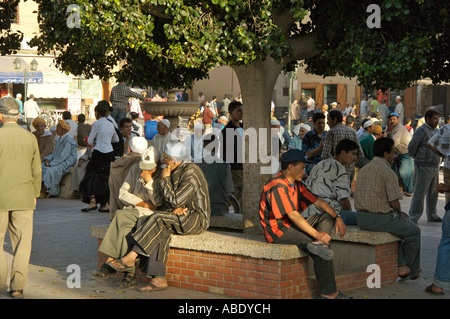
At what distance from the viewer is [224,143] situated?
11.2 m

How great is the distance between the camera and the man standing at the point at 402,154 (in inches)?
634

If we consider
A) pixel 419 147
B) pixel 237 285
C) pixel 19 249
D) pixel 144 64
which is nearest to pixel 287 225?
pixel 237 285

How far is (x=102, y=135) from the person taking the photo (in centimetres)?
1368

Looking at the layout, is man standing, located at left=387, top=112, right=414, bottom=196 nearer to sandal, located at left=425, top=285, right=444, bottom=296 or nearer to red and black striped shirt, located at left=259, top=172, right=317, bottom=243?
sandal, located at left=425, top=285, right=444, bottom=296

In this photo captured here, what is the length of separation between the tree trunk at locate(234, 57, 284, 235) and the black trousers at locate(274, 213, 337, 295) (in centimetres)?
148

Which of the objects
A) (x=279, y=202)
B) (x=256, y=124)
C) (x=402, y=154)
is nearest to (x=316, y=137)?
(x=256, y=124)

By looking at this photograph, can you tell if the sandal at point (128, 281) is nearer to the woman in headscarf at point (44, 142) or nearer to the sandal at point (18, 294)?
the sandal at point (18, 294)

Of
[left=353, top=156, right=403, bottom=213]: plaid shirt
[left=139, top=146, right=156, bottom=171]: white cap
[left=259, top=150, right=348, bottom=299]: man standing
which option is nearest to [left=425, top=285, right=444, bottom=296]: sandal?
[left=353, top=156, right=403, bottom=213]: plaid shirt

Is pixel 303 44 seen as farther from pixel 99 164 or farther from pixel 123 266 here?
pixel 99 164

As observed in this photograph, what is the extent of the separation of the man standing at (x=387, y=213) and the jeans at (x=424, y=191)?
426cm

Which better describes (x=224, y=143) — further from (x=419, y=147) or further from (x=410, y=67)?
(x=410, y=67)

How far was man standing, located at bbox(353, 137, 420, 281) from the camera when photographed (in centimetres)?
801

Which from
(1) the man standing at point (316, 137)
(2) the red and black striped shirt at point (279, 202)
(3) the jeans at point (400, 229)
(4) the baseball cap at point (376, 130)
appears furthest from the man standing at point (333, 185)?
(4) the baseball cap at point (376, 130)
